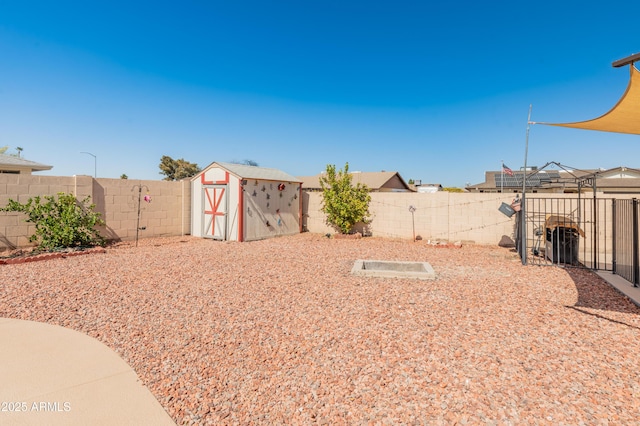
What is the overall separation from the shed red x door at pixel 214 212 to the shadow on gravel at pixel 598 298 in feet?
33.5

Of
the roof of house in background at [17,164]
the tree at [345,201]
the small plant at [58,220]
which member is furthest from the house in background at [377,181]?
the small plant at [58,220]

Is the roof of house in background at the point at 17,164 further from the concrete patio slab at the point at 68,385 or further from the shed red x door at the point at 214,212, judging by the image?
the concrete patio slab at the point at 68,385

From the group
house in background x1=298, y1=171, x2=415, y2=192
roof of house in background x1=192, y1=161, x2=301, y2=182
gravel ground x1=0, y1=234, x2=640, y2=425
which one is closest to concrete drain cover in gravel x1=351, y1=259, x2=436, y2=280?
gravel ground x1=0, y1=234, x2=640, y2=425

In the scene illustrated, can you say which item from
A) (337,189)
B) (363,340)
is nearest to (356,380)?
(363,340)

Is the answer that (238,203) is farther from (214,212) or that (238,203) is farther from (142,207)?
(142,207)

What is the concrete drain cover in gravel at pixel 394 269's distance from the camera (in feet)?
21.7

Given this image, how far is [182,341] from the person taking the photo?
368cm

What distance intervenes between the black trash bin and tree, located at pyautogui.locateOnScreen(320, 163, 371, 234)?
20.6ft

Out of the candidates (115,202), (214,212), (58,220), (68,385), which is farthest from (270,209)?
(68,385)

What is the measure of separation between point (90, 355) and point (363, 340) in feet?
9.73

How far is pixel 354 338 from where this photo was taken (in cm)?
376

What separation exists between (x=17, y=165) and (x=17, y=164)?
60 millimetres

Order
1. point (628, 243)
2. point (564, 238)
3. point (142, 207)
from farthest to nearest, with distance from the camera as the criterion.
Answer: point (142, 207), point (564, 238), point (628, 243)

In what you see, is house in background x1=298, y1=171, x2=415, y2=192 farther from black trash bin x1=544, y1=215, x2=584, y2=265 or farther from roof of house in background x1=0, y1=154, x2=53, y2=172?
roof of house in background x1=0, y1=154, x2=53, y2=172
